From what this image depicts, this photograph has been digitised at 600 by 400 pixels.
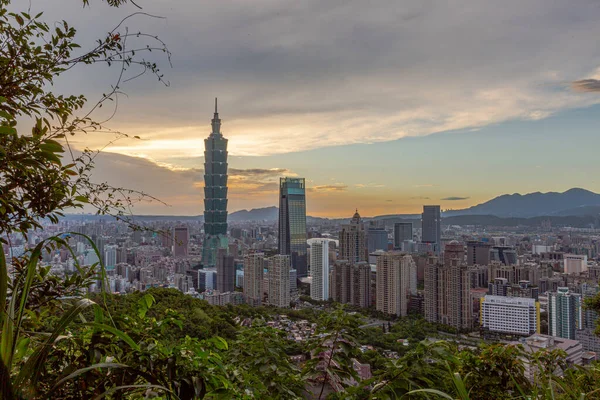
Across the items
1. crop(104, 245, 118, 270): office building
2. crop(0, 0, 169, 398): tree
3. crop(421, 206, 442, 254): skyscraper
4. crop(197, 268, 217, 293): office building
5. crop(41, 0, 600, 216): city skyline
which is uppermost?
crop(41, 0, 600, 216): city skyline

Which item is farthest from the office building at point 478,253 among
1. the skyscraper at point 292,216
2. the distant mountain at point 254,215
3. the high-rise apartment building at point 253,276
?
the distant mountain at point 254,215

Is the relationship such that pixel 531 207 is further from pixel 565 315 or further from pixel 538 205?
pixel 565 315

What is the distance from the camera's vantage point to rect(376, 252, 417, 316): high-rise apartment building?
16.2m

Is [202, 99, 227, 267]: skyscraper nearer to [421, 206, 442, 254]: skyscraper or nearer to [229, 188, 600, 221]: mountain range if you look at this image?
[229, 188, 600, 221]: mountain range

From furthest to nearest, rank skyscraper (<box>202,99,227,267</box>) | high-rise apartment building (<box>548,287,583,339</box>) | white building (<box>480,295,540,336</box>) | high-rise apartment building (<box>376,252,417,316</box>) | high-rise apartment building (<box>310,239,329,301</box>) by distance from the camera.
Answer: skyscraper (<box>202,99,227,267</box>), high-rise apartment building (<box>310,239,329,301</box>), high-rise apartment building (<box>376,252,417,316</box>), white building (<box>480,295,540,336</box>), high-rise apartment building (<box>548,287,583,339</box>)

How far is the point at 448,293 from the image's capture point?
1466 centimetres

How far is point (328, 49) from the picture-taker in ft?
14.9

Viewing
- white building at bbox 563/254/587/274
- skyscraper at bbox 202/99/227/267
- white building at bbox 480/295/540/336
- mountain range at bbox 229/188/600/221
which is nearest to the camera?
white building at bbox 480/295/540/336

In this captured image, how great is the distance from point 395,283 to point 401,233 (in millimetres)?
16070

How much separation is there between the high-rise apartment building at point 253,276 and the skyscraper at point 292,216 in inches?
392

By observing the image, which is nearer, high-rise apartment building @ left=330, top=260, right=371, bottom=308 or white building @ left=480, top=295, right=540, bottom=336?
white building @ left=480, top=295, right=540, bottom=336

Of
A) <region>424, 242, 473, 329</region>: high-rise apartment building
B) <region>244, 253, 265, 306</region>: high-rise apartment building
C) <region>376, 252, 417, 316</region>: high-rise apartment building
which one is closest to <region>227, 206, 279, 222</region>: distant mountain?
<region>244, 253, 265, 306</region>: high-rise apartment building

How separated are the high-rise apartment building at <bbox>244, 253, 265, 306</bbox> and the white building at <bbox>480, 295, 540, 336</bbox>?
10.7 metres

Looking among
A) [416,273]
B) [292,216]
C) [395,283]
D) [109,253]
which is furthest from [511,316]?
[292,216]
